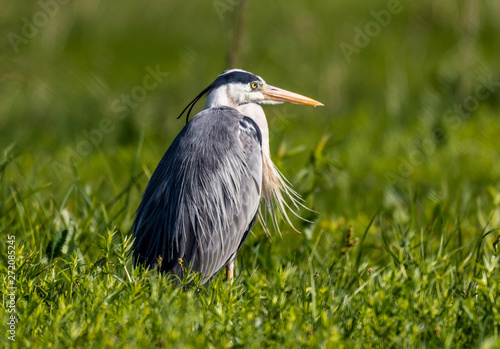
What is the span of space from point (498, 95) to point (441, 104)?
0.90 m

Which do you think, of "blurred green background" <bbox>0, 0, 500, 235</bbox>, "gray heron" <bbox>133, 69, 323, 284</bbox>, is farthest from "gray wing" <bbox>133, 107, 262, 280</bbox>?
"blurred green background" <bbox>0, 0, 500, 235</bbox>

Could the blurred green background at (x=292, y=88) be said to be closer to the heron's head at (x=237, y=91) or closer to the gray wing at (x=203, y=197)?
the heron's head at (x=237, y=91)

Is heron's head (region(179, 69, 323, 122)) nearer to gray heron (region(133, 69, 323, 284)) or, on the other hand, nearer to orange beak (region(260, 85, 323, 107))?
orange beak (region(260, 85, 323, 107))

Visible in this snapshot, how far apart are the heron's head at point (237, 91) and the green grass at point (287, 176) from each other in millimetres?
614

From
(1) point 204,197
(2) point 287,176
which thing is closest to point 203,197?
(1) point 204,197

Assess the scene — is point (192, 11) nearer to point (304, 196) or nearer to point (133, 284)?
point (304, 196)

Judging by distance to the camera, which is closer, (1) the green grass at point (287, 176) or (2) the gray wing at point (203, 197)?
(1) the green grass at point (287, 176)

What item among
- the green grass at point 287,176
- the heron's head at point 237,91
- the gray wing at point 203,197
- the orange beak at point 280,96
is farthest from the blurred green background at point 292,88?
the gray wing at point 203,197

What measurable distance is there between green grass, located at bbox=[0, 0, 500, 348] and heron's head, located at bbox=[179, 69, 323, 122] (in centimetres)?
61

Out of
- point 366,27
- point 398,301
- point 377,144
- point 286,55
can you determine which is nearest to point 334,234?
point 398,301

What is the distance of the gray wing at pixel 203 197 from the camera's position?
365 centimetres

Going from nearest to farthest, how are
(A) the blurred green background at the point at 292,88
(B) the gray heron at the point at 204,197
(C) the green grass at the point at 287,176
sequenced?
(C) the green grass at the point at 287,176 < (B) the gray heron at the point at 204,197 < (A) the blurred green background at the point at 292,88

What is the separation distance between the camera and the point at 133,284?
3012 millimetres

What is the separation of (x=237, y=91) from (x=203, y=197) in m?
0.78
